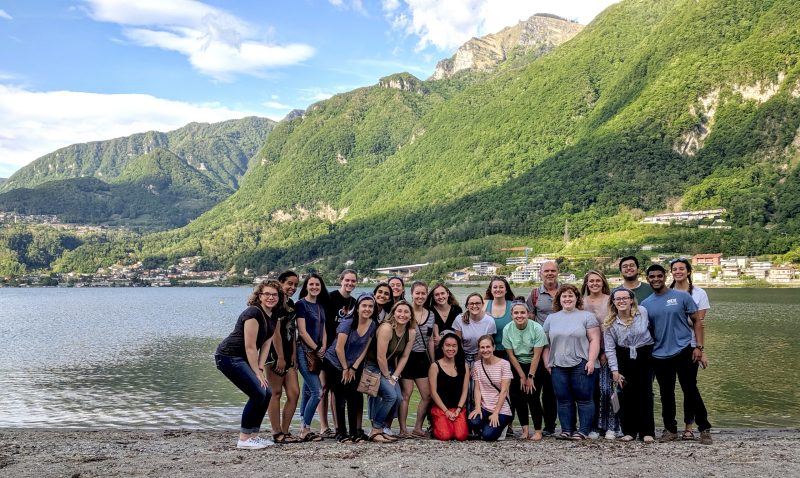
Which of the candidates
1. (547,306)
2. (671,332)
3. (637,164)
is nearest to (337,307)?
(547,306)

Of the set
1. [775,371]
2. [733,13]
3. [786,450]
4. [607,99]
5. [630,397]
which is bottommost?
[775,371]

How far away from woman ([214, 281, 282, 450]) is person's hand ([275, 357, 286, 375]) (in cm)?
42

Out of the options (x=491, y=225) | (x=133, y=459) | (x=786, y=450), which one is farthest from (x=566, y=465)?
(x=491, y=225)

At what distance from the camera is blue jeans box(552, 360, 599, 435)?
8.67 m

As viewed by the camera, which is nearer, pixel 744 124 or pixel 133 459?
pixel 133 459

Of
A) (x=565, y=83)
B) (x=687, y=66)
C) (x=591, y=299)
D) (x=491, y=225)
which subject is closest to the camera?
(x=591, y=299)

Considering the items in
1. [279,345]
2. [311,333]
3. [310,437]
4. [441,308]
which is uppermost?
[441,308]

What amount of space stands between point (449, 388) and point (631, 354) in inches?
99.1

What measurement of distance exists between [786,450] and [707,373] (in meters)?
12.9

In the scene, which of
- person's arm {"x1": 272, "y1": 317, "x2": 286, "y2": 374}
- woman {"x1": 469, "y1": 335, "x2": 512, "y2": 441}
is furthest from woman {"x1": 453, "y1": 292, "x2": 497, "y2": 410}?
person's arm {"x1": 272, "y1": 317, "x2": 286, "y2": 374}

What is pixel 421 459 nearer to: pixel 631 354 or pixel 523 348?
pixel 523 348

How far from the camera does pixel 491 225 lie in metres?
145

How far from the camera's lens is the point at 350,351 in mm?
8750

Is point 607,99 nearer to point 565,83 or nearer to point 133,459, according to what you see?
point 565,83
